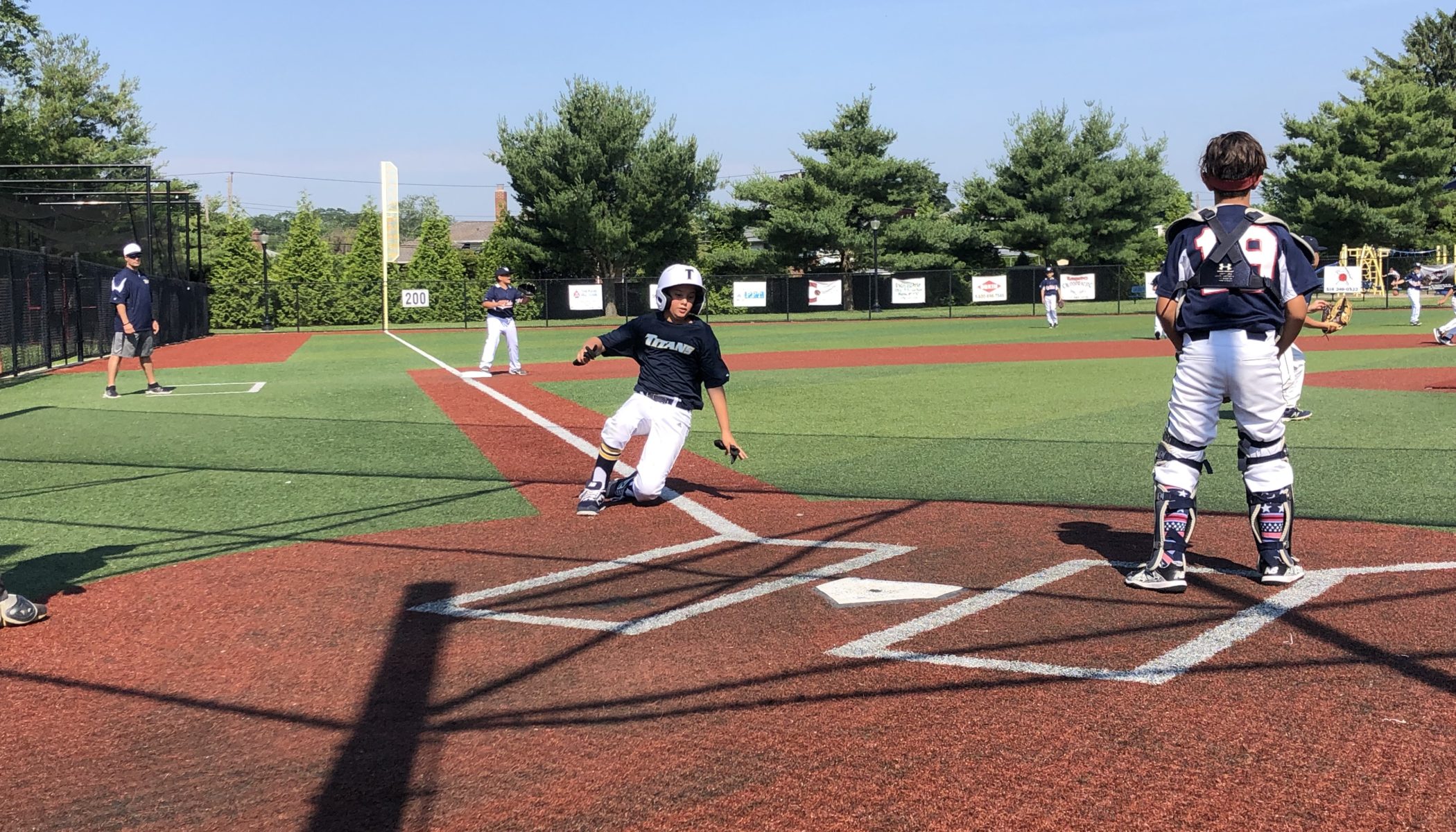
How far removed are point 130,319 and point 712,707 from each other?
49.2 feet

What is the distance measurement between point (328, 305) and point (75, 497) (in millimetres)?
47878

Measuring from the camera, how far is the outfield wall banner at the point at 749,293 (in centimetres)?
5312

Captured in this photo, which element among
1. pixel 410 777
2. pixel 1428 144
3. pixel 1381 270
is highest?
pixel 1428 144

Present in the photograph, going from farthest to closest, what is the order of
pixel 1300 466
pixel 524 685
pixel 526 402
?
1. pixel 526 402
2. pixel 1300 466
3. pixel 524 685

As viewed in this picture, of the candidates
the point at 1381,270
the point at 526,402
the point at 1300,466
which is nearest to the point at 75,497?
the point at 526,402

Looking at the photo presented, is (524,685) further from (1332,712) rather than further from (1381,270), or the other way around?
(1381,270)

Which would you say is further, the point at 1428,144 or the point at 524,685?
the point at 1428,144

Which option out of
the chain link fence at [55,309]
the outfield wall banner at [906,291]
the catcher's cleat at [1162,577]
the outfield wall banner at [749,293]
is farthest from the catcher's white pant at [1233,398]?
the outfield wall banner at [906,291]

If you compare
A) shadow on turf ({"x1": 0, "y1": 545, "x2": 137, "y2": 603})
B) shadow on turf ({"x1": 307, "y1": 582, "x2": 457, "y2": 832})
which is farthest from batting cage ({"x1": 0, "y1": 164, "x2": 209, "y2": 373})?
shadow on turf ({"x1": 307, "y1": 582, "x2": 457, "y2": 832})

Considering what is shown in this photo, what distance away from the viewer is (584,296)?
52562 millimetres

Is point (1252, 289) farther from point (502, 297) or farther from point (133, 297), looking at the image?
point (502, 297)

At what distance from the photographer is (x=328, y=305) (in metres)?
54.2

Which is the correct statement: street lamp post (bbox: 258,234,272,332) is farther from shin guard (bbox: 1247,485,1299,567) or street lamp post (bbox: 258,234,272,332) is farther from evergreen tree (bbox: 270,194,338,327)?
shin guard (bbox: 1247,485,1299,567)

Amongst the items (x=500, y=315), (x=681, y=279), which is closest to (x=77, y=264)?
(x=500, y=315)
